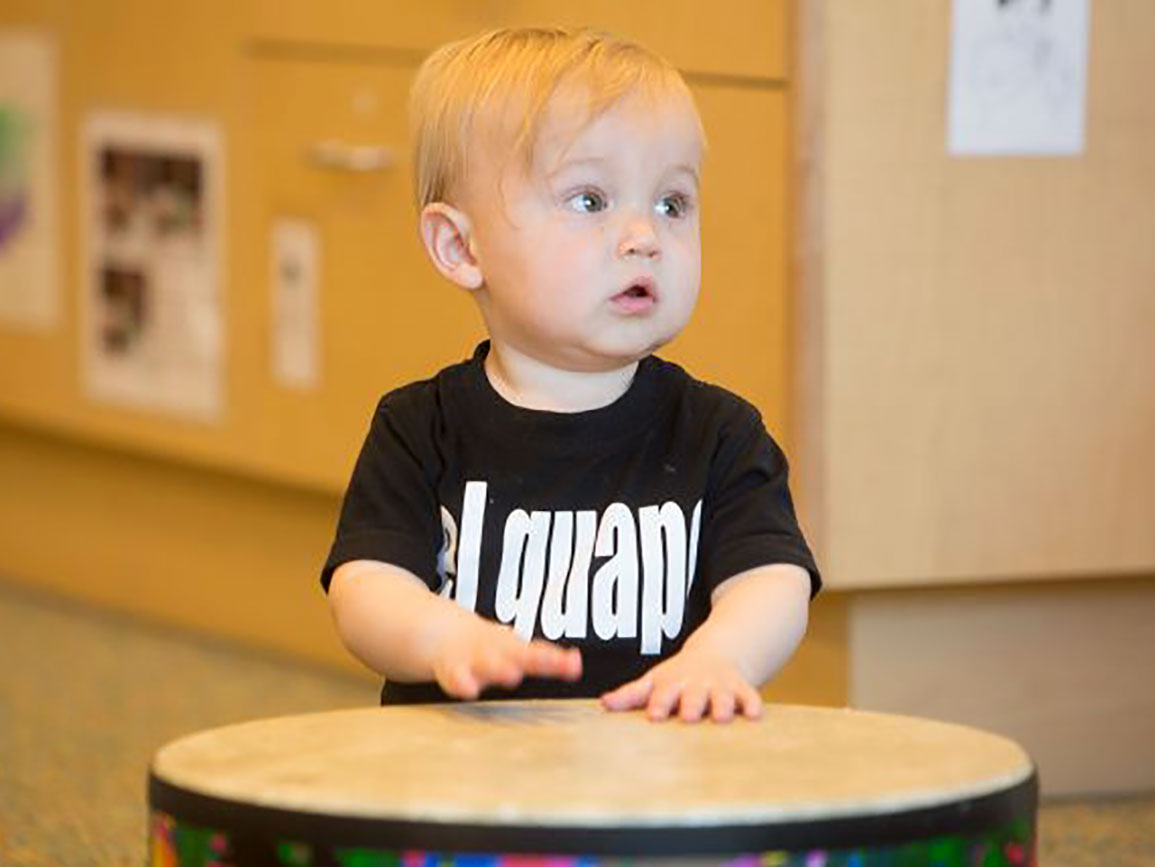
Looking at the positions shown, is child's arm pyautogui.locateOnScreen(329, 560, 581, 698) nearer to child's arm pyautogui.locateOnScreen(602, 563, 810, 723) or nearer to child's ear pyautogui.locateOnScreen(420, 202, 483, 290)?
child's arm pyautogui.locateOnScreen(602, 563, 810, 723)

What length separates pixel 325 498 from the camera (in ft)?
9.83

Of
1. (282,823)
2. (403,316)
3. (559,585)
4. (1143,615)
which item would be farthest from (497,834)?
(403,316)

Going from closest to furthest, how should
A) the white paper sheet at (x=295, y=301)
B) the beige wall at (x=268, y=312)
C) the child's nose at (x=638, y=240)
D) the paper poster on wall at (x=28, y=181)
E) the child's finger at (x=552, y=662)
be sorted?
the child's finger at (x=552, y=662) < the child's nose at (x=638, y=240) < the beige wall at (x=268, y=312) < the white paper sheet at (x=295, y=301) < the paper poster on wall at (x=28, y=181)

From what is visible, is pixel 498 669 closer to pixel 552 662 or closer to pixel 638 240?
pixel 552 662

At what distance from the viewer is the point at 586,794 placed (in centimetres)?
110

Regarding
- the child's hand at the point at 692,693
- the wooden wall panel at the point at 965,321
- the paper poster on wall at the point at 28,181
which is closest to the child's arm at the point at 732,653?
the child's hand at the point at 692,693

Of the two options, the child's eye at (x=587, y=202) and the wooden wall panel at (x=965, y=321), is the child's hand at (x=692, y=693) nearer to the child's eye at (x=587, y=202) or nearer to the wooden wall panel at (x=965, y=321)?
the child's eye at (x=587, y=202)

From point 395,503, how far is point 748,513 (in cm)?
20

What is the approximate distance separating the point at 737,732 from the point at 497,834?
0.21 m

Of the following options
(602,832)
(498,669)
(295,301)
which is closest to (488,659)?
(498,669)

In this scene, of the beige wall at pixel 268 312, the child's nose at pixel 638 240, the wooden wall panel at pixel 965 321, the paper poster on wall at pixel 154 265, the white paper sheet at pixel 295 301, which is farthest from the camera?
the paper poster on wall at pixel 154 265

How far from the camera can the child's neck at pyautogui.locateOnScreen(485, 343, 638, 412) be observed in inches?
58.2

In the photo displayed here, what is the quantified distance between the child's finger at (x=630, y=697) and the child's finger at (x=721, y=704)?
0.04 metres

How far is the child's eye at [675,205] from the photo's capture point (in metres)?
1.44
